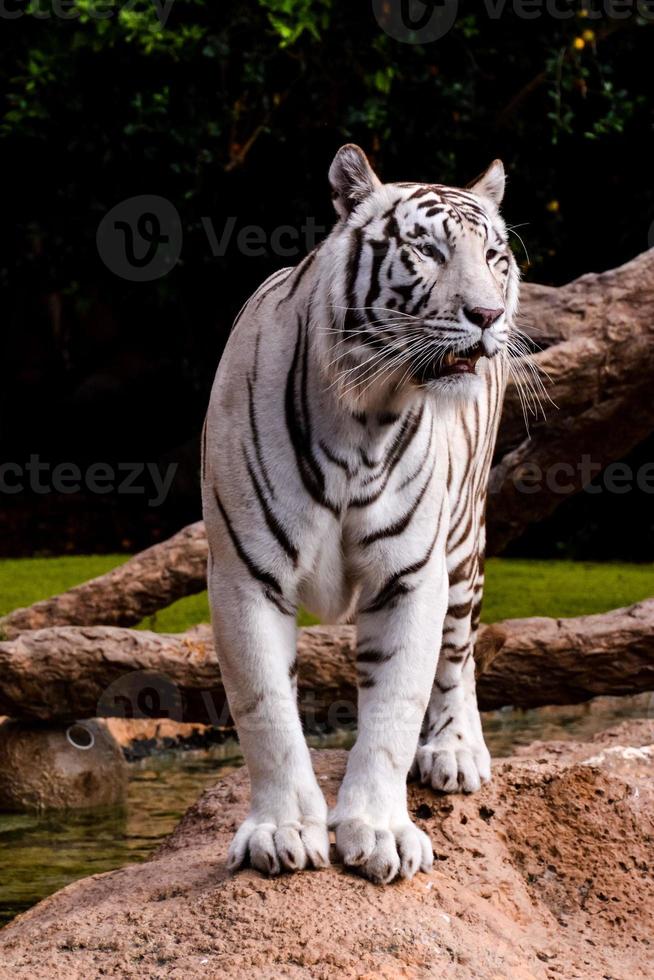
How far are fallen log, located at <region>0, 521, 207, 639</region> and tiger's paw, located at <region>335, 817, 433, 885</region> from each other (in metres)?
3.45

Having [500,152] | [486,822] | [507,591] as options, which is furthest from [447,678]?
[500,152]

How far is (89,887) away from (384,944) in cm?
119

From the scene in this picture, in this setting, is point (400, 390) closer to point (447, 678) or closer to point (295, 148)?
point (447, 678)

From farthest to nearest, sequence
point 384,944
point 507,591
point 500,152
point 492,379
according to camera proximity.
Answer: point 500,152
point 507,591
point 492,379
point 384,944

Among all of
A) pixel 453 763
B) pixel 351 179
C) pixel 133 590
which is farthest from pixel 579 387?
pixel 351 179

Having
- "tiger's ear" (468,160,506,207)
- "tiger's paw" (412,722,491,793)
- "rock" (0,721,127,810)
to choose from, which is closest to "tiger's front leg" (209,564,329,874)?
"tiger's paw" (412,722,491,793)

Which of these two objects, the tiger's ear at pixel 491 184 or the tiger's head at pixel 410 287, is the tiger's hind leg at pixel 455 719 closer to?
the tiger's head at pixel 410 287

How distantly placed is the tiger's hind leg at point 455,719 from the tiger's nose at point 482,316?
→ 3.88ft

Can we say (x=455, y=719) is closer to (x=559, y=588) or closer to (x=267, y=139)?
(x=559, y=588)

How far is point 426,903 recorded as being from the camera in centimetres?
308

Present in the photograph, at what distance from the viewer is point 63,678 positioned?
18.5ft

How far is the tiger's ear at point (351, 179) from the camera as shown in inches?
121

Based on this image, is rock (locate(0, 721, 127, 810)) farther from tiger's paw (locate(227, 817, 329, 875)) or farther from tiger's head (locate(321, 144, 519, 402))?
tiger's head (locate(321, 144, 519, 402))

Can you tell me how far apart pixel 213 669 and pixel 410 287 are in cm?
319
